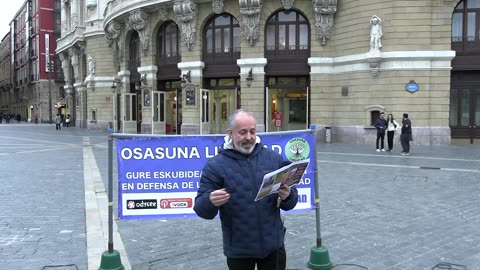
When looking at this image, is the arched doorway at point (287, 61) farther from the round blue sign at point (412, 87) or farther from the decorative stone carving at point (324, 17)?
the round blue sign at point (412, 87)

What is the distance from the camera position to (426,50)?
75.4 ft

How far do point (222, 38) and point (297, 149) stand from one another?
25.3 m

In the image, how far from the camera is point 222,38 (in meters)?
29.9

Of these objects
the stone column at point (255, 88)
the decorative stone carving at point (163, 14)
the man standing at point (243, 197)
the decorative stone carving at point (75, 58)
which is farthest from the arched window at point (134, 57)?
the man standing at point (243, 197)

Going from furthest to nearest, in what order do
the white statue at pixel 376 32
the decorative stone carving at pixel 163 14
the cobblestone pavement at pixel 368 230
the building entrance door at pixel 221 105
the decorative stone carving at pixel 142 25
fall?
the decorative stone carving at pixel 142 25 < the decorative stone carving at pixel 163 14 < the building entrance door at pixel 221 105 < the white statue at pixel 376 32 < the cobblestone pavement at pixel 368 230

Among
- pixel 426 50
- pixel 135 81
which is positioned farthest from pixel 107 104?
pixel 426 50

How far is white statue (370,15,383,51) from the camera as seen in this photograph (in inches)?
912

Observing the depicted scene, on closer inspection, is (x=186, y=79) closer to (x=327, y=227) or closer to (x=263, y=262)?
(x=327, y=227)

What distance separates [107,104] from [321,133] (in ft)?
77.1

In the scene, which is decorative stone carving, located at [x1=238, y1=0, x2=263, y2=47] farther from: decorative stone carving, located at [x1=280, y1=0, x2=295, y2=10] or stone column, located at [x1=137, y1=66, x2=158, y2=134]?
stone column, located at [x1=137, y1=66, x2=158, y2=134]

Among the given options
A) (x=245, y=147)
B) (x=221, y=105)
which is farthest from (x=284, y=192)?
(x=221, y=105)

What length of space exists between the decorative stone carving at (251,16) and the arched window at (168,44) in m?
6.25

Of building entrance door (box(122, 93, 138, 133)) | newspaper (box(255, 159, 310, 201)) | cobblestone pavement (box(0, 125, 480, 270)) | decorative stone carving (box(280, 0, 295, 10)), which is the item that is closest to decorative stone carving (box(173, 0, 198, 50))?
decorative stone carving (box(280, 0, 295, 10))

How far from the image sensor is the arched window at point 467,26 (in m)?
23.5
